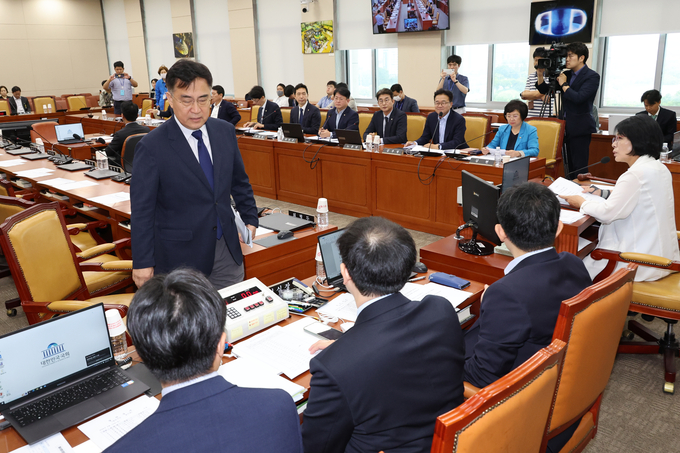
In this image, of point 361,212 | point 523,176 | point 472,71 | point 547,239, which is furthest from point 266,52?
point 547,239

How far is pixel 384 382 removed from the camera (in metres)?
1.18

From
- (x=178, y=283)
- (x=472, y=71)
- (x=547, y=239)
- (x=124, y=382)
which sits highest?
(x=472, y=71)

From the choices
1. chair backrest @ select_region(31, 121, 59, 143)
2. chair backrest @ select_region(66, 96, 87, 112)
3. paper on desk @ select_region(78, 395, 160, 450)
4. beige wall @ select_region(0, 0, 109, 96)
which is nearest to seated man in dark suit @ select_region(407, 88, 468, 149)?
paper on desk @ select_region(78, 395, 160, 450)

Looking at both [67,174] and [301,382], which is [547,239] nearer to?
[301,382]

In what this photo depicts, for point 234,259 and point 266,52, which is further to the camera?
point 266,52

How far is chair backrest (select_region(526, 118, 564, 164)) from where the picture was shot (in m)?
5.04

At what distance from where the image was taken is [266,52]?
1105cm

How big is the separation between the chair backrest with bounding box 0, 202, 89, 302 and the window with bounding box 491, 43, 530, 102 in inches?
272

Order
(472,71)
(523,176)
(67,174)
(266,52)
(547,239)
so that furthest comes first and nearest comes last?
(266,52) < (472,71) < (67,174) < (523,176) < (547,239)

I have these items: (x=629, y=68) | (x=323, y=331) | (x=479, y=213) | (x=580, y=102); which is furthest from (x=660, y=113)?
(x=323, y=331)

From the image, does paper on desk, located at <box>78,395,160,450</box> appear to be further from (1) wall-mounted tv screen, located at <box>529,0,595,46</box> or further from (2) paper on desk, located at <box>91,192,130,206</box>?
(1) wall-mounted tv screen, located at <box>529,0,595,46</box>

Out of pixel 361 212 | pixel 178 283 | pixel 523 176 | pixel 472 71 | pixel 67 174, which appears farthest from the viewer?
pixel 472 71

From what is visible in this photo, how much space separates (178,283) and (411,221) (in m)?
4.05

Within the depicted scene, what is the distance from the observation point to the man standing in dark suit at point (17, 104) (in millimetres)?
10578
